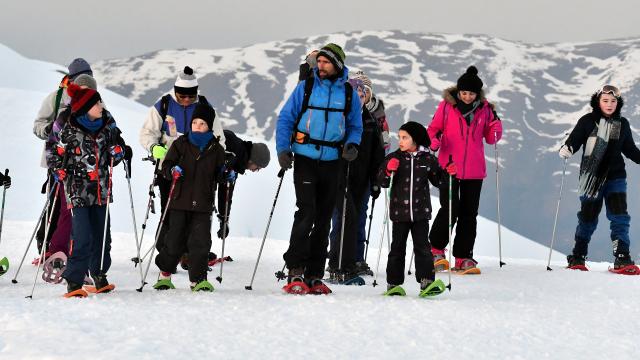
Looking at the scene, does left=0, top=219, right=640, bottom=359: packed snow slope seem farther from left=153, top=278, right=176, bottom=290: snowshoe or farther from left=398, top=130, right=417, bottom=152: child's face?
left=398, top=130, right=417, bottom=152: child's face

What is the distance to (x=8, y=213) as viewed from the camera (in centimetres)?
1892

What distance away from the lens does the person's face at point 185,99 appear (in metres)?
7.95

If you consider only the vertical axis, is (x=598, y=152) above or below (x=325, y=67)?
below

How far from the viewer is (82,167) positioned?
263 inches

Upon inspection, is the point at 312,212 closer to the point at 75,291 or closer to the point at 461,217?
the point at 75,291

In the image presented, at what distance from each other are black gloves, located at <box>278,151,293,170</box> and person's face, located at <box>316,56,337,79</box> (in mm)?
785

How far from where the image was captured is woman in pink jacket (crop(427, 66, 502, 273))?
29.8 ft

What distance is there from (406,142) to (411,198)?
50cm

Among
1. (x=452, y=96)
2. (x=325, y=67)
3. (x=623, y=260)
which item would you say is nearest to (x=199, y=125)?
(x=325, y=67)

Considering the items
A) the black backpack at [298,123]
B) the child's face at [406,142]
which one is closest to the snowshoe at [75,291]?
the black backpack at [298,123]

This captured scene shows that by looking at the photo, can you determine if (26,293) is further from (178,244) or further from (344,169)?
(344,169)

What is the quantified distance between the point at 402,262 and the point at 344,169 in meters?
1.04

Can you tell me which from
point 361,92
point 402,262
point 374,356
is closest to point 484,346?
point 374,356

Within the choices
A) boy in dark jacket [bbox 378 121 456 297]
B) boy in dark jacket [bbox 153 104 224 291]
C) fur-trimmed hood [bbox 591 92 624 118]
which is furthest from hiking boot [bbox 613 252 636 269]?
boy in dark jacket [bbox 153 104 224 291]
